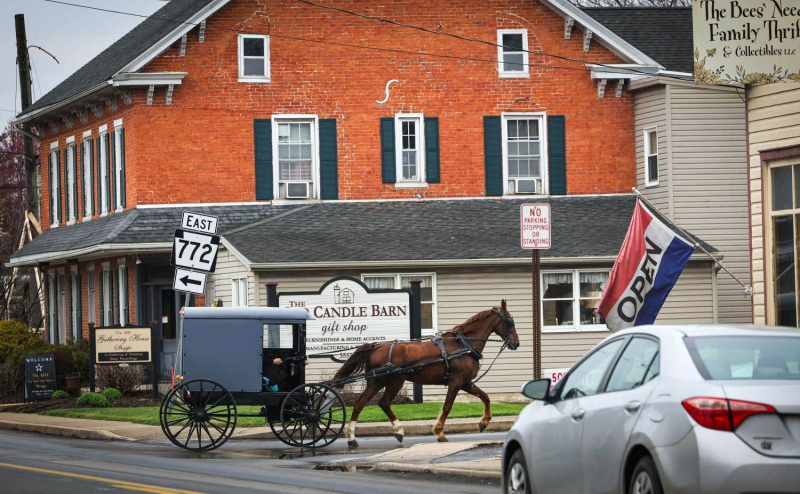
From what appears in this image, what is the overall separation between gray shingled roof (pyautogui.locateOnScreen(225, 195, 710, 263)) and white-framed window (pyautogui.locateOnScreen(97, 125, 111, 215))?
5.85 m

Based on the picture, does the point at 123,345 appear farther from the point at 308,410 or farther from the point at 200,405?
the point at 308,410

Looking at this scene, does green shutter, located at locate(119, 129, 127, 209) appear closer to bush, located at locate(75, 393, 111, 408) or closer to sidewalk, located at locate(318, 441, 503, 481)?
bush, located at locate(75, 393, 111, 408)

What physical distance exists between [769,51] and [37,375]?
62.1 feet

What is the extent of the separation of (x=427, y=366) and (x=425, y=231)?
35.9ft

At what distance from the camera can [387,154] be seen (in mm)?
31703

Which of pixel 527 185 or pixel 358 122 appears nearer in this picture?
pixel 358 122

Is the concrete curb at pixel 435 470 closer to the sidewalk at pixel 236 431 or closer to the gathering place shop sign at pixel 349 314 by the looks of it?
the sidewalk at pixel 236 431

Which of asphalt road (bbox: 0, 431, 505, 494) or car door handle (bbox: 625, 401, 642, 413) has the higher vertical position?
car door handle (bbox: 625, 401, 642, 413)

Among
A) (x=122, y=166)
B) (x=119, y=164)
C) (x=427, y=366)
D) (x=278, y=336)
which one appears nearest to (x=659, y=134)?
(x=122, y=166)

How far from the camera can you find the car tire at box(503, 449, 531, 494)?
31.8 feet

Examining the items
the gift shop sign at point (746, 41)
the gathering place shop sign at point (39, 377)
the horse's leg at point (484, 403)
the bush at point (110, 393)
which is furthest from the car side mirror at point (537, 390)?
the gathering place shop sign at point (39, 377)

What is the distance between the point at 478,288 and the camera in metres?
28.2

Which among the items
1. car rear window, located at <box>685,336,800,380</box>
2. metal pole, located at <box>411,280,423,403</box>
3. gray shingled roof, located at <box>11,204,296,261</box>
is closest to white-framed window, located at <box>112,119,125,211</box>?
gray shingled roof, located at <box>11,204,296,261</box>

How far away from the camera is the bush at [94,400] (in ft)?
85.0
